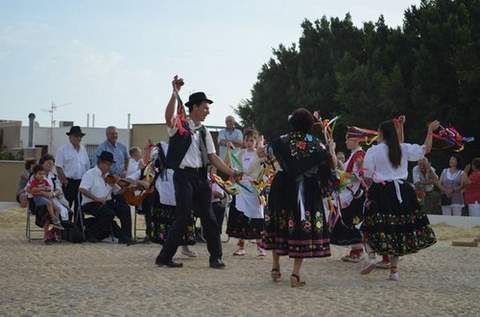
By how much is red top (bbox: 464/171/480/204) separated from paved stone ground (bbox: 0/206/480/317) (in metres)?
5.57

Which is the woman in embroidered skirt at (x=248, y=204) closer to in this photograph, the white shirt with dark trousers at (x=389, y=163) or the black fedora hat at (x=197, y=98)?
the black fedora hat at (x=197, y=98)

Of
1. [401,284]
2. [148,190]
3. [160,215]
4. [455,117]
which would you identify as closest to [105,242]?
[148,190]

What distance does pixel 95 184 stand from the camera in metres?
12.9

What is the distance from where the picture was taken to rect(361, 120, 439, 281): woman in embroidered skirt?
8.67 meters

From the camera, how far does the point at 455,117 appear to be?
83.5 ft

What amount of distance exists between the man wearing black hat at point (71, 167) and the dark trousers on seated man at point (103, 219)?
364 millimetres

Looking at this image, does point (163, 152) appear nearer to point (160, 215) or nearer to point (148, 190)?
point (160, 215)

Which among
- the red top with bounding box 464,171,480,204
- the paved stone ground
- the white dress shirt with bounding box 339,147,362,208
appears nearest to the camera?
the paved stone ground

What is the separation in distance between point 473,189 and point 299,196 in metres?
9.69

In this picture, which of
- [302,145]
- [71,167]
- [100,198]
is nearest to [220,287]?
[302,145]

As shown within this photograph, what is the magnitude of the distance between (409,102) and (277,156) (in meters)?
19.8

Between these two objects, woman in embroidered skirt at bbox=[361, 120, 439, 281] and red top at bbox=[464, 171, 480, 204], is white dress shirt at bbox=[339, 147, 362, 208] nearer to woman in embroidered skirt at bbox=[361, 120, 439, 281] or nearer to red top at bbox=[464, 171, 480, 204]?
woman in embroidered skirt at bbox=[361, 120, 439, 281]

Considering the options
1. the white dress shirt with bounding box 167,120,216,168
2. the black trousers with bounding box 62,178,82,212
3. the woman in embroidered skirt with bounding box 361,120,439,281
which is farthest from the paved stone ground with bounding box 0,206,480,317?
the black trousers with bounding box 62,178,82,212

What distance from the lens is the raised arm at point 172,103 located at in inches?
365
